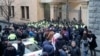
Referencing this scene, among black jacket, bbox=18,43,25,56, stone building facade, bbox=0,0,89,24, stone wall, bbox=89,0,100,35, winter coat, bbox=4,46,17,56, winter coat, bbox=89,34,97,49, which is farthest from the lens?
stone building facade, bbox=0,0,89,24

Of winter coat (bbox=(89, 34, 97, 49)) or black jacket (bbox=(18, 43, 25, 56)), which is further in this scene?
winter coat (bbox=(89, 34, 97, 49))

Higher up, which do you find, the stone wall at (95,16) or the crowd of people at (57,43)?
the stone wall at (95,16)

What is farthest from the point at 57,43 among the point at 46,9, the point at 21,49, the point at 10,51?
the point at 46,9

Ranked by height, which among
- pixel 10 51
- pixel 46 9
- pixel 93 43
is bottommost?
pixel 93 43

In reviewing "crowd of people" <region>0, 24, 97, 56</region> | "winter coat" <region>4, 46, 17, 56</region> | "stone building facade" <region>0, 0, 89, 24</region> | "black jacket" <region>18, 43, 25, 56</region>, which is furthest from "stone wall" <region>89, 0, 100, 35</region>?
"stone building facade" <region>0, 0, 89, 24</region>

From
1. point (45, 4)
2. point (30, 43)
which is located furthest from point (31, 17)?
point (30, 43)

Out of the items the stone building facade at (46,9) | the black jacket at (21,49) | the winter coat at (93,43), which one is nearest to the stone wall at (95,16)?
the winter coat at (93,43)

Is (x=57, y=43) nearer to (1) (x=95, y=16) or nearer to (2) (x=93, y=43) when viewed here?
(2) (x=93, y=43)

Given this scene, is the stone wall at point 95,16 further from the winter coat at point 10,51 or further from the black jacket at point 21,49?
the winter coat at point 10,51

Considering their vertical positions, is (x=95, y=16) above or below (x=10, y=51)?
above

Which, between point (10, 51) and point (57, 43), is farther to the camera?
point (57, 43)

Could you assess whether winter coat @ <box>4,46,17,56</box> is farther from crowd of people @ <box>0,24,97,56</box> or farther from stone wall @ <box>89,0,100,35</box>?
stone wall @ <box>89,0,100,35</box>

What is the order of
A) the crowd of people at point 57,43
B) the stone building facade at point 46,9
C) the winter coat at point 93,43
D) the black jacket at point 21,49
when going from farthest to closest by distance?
1. the stone building facade at point 46,9
2. the winter coat at point 93,43
3. the black jacket at point 21,49
4. the crowd of people at point 57,43

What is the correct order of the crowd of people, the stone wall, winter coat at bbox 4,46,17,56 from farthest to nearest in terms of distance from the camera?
the stone wall, winter coat at bbox 4,46,17,56, the crowd of people
